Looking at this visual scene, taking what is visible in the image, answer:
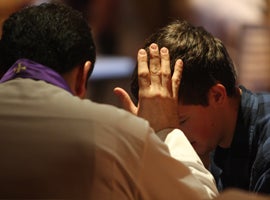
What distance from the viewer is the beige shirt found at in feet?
5.75

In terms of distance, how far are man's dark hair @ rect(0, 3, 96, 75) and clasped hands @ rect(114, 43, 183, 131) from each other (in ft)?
0.60

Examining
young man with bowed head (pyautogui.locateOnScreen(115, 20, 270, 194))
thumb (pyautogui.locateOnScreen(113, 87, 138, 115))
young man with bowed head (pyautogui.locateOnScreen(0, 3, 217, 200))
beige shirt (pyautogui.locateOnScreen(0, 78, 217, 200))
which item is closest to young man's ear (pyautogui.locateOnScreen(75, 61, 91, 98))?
young man with bowed head (pyautogui.locateOnScreen(0, 3, 217, 200))

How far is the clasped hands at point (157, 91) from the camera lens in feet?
6.81

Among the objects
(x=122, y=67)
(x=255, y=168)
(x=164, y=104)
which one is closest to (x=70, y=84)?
(x=164, y=104)

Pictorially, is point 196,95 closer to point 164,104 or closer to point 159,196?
point 164,104

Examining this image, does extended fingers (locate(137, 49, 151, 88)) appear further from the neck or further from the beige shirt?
Result: the neck

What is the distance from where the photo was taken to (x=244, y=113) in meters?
2.42

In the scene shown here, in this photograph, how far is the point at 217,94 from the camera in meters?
2.39

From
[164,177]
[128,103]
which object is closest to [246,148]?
[128,103]

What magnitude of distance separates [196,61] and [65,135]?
71cm

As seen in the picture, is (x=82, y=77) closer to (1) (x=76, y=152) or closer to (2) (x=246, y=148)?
(1) (x=76, y=152)

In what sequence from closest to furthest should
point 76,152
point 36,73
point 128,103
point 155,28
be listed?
point 76,152, point 36,73, point 128,103, point 155,28

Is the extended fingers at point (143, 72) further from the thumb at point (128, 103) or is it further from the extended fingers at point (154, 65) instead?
the thumb at point (128, 103)

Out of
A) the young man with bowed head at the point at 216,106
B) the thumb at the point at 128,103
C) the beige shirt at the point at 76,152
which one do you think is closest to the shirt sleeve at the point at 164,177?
the beige shirt at the point at 76,152
